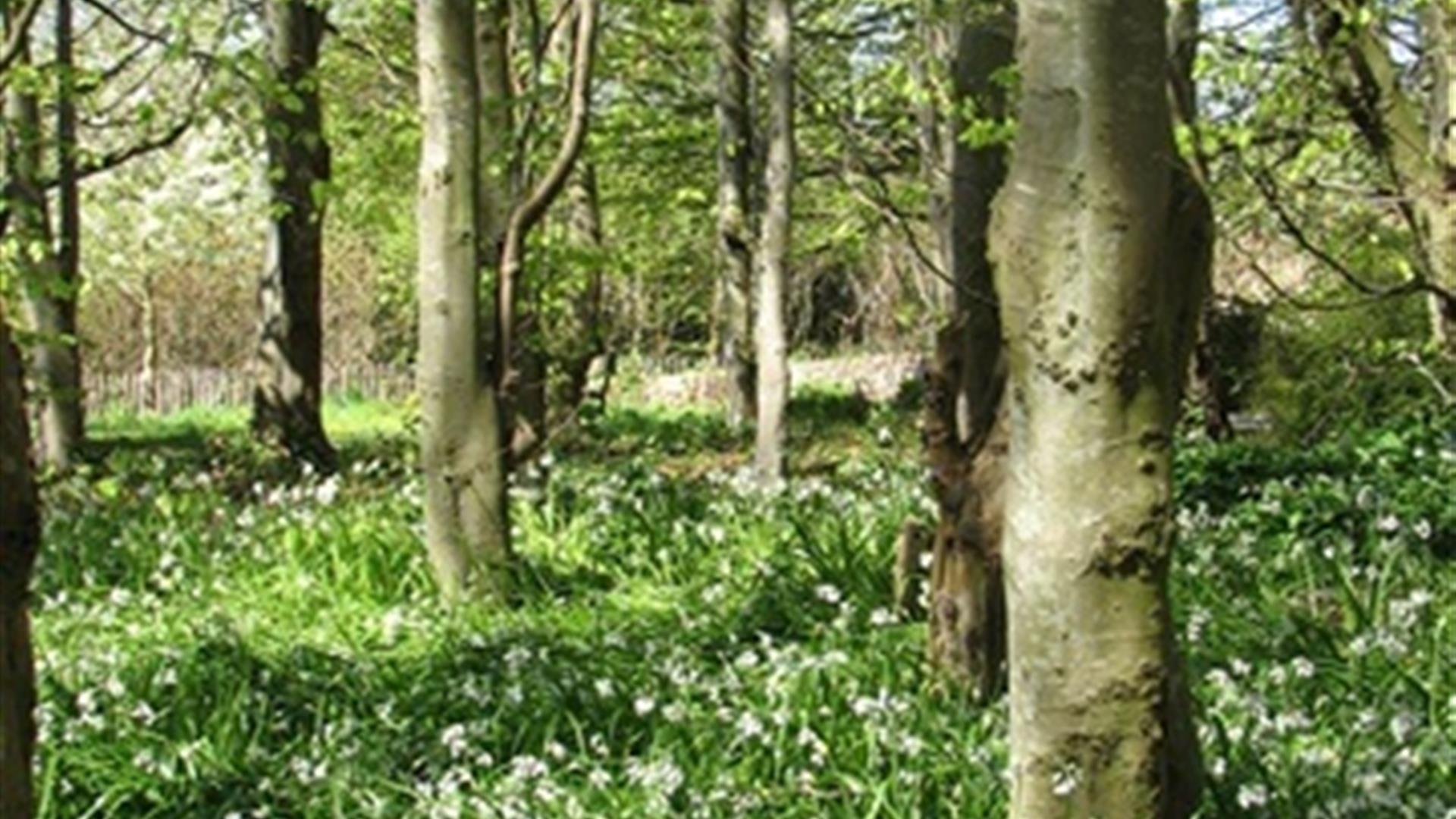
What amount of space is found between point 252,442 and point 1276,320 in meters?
8.22

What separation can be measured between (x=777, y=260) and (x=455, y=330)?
4512 mm

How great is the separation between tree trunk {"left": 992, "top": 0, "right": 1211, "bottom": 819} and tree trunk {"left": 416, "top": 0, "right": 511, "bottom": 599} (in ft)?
14.3

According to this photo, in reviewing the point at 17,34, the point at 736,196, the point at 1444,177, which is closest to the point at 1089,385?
the point at 17,34

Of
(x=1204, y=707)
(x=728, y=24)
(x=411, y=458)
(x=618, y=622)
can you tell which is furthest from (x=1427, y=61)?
(x=1204, y=707)

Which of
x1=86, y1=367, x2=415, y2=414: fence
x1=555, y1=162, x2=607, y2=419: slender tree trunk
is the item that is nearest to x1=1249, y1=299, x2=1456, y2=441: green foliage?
x1=555, y1=162, x2=607, y2=419: slender tree trunk

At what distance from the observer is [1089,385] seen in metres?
2.93

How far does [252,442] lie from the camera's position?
1372cm

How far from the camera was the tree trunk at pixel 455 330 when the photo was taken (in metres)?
7.17

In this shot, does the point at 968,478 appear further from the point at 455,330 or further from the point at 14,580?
the point at 14,580

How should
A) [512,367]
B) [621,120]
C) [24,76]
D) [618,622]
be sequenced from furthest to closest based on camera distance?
[621,120], [24,76], [512,367], [618,622]

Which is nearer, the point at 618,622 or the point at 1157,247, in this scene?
the point at 1157,247

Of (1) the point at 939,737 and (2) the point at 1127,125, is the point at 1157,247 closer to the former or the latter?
(2) the point at 1127,125

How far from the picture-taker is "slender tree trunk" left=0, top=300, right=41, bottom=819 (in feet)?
7.06

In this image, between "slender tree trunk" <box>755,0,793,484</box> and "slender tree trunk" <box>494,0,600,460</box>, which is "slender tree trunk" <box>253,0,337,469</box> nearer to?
"slender tree trunk" <box>755,0,793,484</box>
